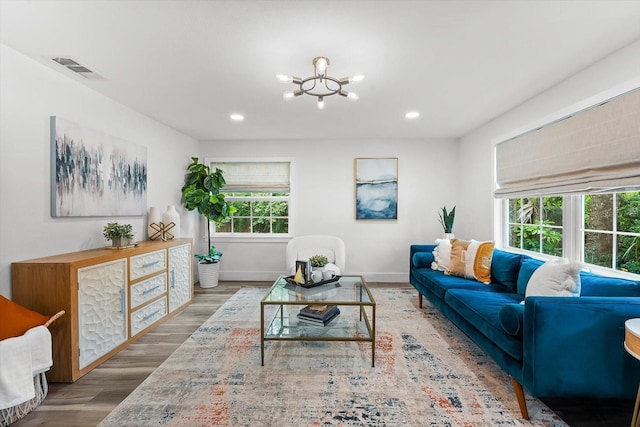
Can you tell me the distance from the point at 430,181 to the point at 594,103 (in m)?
2.65

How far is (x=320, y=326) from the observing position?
2.58 metres

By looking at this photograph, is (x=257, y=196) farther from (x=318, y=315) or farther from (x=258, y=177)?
(x=318, y=315)

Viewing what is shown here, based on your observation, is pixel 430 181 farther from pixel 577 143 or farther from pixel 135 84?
pixel 135 84

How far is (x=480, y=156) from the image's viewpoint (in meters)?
4.23

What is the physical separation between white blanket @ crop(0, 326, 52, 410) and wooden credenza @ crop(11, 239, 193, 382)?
309 millimetres

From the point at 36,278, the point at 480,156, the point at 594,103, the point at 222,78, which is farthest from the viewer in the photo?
the point at 480,156

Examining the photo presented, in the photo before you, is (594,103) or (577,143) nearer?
(594,103)

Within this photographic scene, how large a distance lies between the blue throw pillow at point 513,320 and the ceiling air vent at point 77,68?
3.56 meters

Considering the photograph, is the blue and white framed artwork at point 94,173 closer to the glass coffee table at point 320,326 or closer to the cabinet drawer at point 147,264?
the cabinet drawer at point 147,264

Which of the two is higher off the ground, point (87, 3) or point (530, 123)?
point (87, 3)

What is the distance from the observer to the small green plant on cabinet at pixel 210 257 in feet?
15.4

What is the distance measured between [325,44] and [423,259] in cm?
273

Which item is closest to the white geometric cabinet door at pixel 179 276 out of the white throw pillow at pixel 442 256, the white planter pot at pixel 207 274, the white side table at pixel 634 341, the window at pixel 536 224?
the white planter pot at pixel 207 274

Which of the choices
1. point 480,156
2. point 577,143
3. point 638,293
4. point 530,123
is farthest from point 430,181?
point 638,293
